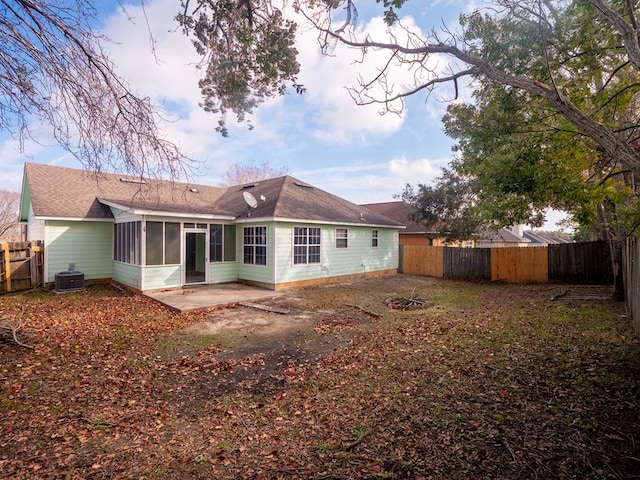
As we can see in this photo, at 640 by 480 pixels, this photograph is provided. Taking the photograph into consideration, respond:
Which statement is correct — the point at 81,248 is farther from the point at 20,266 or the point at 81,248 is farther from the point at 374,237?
the point at 374,237

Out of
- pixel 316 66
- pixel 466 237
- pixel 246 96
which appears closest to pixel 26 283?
pixel 246 96

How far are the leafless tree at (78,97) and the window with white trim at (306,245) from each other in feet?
28.2

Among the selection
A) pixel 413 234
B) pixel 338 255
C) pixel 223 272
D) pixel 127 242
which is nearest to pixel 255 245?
pixel 223 272

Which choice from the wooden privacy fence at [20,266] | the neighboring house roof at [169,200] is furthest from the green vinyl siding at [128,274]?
the wooden privacy fence at [20,266]

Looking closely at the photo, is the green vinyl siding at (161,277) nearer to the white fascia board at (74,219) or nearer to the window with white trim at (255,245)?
the window with white trim at (255,245)

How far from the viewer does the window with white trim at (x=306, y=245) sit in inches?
534

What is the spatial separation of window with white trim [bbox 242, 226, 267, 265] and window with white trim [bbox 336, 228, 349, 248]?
3778 mm

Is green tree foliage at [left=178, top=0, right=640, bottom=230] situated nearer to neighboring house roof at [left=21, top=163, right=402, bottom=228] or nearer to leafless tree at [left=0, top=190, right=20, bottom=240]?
neighboring house roof at [left=21, top=163, right=402, bottom=228]

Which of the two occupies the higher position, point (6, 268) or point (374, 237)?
point (374, 237)

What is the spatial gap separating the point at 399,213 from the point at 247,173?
2105cm

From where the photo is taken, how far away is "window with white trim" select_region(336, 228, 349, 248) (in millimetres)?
15445

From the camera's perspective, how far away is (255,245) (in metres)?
13.5

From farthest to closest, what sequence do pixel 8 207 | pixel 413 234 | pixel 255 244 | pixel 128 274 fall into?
pixel 8 207 < pixel 413 234 < pixel 255 244 < pixel 128 274

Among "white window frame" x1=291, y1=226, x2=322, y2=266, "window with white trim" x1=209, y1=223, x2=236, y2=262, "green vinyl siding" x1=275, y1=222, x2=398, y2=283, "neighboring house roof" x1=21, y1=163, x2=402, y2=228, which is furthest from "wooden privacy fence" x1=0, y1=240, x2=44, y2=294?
"white window frame" x1=291, y1=226, x2=322, y2=266
